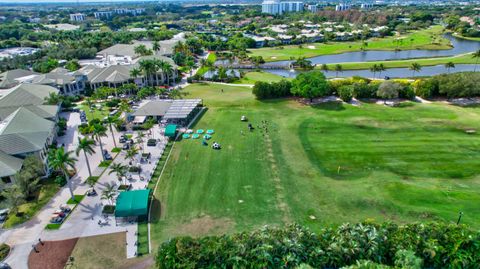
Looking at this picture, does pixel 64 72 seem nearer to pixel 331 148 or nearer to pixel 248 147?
pixel 248 147

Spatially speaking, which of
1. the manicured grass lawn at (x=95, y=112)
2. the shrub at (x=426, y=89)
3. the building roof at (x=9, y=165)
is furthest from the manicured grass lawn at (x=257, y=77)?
the building roof at (x=9, y=165)

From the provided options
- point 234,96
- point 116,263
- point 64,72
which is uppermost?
point 64,72

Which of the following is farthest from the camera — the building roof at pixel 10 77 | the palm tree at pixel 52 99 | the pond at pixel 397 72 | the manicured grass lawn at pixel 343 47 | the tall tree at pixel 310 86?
the manicured grass lawn at pixel 343 47

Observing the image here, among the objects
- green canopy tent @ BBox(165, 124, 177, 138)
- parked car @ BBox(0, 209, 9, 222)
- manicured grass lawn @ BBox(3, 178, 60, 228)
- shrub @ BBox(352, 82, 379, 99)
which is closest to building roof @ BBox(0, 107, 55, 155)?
manicured grass lawn @ BBox(3, 178, 60, 228)

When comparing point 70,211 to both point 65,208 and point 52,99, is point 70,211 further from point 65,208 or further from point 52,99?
point 52,99

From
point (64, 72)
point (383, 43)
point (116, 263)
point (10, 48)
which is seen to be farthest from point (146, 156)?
point (383, 43)

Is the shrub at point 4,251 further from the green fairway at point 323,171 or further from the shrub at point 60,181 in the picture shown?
the green fairway at point 323,171
